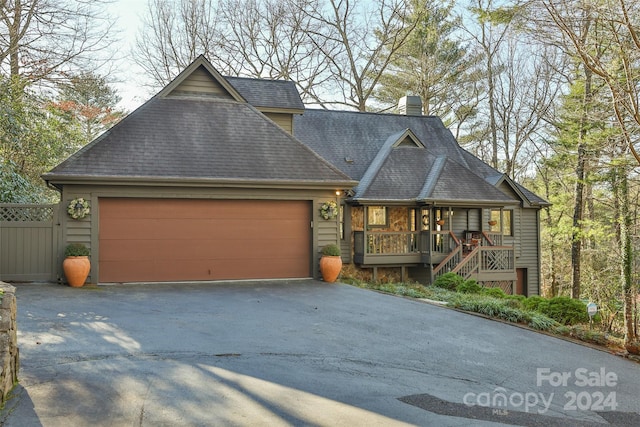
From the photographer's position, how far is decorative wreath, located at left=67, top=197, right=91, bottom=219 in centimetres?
1030

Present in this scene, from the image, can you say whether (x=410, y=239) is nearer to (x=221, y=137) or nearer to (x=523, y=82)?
(x=221, y=137)

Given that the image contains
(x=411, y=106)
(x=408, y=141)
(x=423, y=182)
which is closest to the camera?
(x=423, y=182)

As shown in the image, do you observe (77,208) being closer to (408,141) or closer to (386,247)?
(386,247)

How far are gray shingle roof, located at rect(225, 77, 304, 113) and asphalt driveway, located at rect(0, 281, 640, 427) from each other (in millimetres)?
8029

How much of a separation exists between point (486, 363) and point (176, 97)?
33.3ft

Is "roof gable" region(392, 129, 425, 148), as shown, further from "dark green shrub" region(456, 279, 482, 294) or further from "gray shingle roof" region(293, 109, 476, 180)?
"dark green shrub" region(456, 279, 482, 294)

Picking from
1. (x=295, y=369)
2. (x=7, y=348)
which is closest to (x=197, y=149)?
(x=295, y=369)

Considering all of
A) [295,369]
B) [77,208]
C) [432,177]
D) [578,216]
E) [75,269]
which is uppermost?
[432,177]

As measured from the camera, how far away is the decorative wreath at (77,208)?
10305 mm

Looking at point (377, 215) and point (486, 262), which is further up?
point (377, 215)

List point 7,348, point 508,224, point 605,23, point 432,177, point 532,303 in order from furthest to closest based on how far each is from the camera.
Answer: point 508,224
point 432,177
point 532,303
point 605,23
point 7,348

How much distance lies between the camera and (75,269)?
1005 cm

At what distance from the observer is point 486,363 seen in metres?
5.79

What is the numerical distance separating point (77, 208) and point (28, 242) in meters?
1.19
